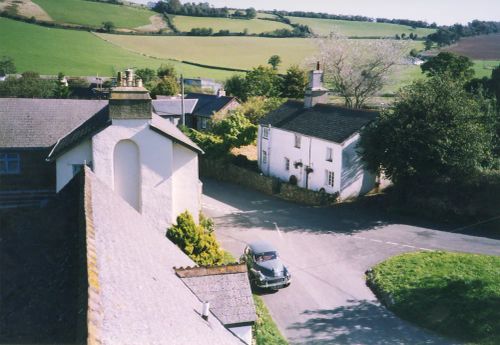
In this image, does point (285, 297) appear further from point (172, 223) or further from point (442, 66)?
point (442, 66)

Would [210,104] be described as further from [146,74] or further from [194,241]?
[194,241]

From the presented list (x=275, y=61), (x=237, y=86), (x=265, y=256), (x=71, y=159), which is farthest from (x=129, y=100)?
(x=275, y=61)

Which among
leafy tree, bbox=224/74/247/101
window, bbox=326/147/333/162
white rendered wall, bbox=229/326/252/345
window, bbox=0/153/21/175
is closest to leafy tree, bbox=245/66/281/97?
leafy tree, bbox=224/74/247/101

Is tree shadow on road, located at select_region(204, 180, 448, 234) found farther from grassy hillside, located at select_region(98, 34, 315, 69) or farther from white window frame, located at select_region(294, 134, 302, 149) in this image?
grassy hillside, located at select_region(98, 34, 315, 69)

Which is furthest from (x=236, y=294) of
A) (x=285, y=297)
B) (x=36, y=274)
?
(x=285, y=297)

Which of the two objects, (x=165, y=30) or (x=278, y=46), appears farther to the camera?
(x=278, y=46)

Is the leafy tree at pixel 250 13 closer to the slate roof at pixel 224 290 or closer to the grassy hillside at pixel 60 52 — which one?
the grassy hillside at pixel 60 52
